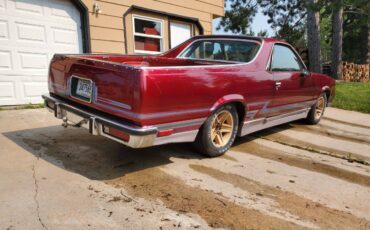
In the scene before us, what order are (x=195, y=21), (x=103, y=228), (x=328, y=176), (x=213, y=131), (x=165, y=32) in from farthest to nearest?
(x=195, y=21)
(x=165, y=32)
(x=213, y=131)
(x=328, y=176)
(x=103, y=228)

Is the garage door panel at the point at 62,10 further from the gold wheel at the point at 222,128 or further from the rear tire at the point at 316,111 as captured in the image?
the rear tire at the point at 316,111

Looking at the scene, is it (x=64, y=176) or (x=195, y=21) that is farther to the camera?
(x=195, y=21)

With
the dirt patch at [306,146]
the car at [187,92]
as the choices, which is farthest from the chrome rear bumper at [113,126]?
the dirt patch at [306,146]

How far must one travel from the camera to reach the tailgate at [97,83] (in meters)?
3.13

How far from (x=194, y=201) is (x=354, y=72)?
20299 mm

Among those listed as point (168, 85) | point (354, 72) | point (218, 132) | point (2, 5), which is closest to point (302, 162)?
point (218, 132)

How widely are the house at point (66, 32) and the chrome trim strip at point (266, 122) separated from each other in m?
4.71

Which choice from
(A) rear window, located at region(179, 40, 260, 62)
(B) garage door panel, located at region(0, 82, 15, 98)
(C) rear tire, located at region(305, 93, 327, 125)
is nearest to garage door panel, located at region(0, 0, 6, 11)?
(B) garage door panel, located at region(0, 82, 15, 98)

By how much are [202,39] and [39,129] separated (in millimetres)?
2918

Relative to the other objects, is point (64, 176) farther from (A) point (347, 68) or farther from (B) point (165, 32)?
(A) point (347, 68)

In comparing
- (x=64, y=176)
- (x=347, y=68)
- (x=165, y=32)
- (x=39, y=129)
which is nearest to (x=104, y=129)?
(x=64, y=176)

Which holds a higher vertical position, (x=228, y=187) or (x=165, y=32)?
(x=165, y=32)

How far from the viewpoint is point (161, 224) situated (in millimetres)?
2609

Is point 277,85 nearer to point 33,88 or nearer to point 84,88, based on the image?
point 84,88
